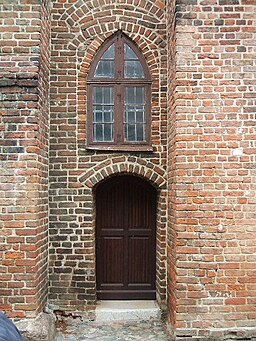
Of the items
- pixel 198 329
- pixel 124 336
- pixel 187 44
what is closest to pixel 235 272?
pixel 198 329

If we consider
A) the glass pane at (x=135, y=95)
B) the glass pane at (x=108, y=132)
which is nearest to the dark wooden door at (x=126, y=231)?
the glass pane at (x=108, y=132)

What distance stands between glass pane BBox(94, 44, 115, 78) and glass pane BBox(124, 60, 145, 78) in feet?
0.70

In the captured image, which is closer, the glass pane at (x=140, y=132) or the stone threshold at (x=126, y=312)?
the stone threshold at (x=126, y=312)

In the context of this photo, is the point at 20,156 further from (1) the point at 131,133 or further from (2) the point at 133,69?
(2) the point at 133,69

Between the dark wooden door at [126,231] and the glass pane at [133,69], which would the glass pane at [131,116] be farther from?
the dark wooden door at [126,231]

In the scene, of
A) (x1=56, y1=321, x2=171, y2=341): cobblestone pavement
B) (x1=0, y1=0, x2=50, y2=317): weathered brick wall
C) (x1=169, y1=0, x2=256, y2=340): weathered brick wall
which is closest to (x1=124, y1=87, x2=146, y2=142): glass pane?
(x1=169, y1=0, x2=256, y2=340): weathered brick wall

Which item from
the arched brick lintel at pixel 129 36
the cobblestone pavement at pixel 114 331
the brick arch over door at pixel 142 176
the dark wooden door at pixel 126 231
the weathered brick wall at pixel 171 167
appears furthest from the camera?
the dark wooden door at pixel 126 231

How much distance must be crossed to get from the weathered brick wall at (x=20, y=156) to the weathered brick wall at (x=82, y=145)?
0.74 meters

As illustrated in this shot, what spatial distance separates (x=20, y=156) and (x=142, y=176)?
1.96 meters

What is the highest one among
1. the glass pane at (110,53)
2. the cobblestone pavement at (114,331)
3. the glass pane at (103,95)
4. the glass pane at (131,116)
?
the glass pane at (110,53)

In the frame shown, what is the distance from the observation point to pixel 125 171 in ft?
23.5

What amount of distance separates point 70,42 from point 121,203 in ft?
9.00

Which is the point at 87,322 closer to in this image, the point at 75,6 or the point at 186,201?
the point at 186,201

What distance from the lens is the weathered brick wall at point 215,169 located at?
20.3 ft
